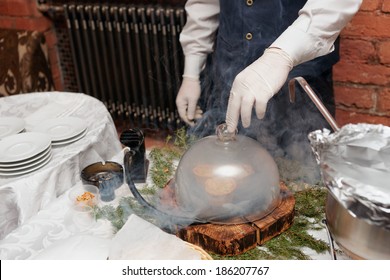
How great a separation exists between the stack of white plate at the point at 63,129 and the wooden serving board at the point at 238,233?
734 millimetres

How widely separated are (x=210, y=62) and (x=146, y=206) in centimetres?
104

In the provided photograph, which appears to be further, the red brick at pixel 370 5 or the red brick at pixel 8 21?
the red brick at pixel 8 21

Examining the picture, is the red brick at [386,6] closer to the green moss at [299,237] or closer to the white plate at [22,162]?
the green moss at [299,237]

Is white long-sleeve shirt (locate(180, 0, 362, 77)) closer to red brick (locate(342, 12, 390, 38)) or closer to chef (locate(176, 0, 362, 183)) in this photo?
chef (locate(176, 0, 362, 183))

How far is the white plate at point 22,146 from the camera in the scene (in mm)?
1495

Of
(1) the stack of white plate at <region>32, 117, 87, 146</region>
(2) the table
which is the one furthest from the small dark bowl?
(1) the stack of white plate at <region>32, 117, 87, 146</region>

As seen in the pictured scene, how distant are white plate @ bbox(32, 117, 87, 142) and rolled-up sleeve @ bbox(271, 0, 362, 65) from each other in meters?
0.82

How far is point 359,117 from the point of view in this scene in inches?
96.7

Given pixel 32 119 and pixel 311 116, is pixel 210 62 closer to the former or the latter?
pixel 311 116

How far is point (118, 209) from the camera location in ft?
4.11

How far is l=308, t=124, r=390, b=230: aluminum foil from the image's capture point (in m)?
0.81

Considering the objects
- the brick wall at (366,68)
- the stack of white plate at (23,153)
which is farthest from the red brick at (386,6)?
the stack of white plate at (23,153)

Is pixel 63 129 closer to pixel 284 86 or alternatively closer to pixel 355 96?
pixel 284 86
